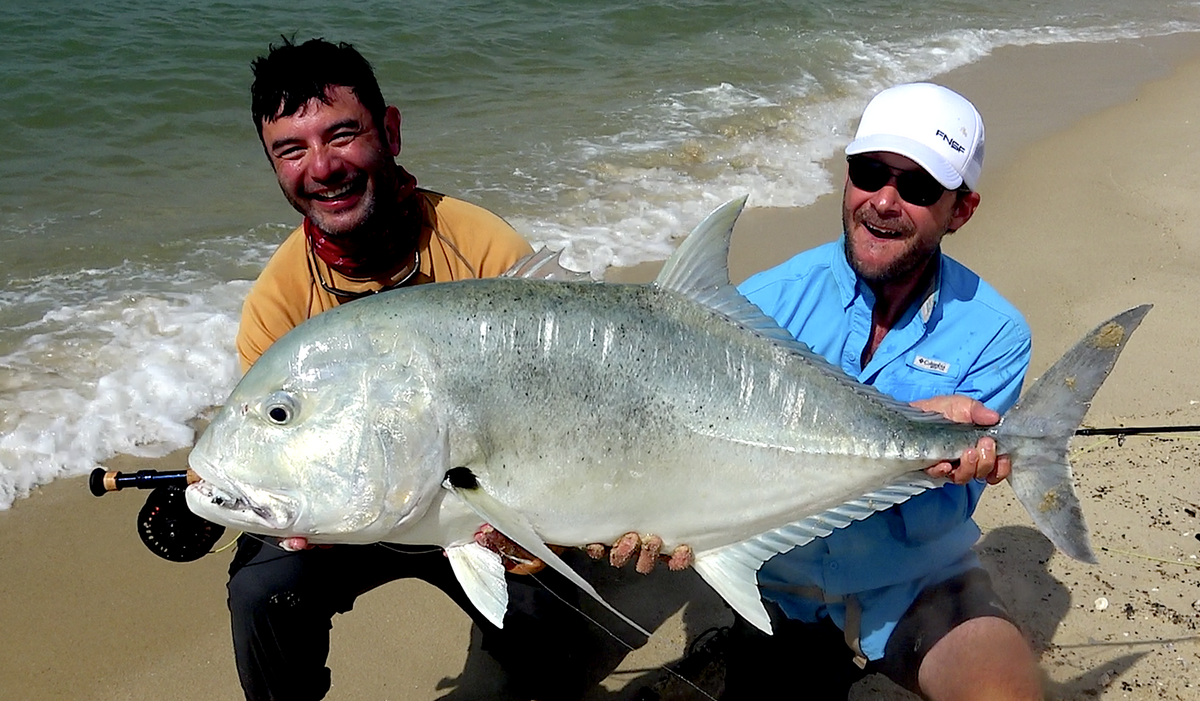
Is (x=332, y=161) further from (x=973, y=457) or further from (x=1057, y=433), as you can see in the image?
(x=1057, y=433)

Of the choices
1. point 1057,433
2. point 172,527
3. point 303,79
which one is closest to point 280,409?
point 172,527

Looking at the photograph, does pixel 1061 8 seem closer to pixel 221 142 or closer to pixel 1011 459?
pixel 221 142

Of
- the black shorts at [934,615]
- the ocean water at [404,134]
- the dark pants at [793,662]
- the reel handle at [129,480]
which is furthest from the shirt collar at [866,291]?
the ocean water at [404,134]

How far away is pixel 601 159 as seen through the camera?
325 inches

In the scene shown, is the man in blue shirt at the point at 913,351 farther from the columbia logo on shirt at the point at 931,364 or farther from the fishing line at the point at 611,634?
the fishing line at the point at 611,634

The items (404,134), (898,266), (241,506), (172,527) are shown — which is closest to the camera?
(241,506)

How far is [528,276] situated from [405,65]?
974 centimetres

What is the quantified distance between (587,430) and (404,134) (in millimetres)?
7400

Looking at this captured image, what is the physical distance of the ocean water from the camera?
5059 mm

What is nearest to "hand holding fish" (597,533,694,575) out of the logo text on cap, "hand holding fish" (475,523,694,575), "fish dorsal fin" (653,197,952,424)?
"hand holding fish" (475,523,694,575)

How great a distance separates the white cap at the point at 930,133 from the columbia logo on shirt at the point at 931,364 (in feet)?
1.67

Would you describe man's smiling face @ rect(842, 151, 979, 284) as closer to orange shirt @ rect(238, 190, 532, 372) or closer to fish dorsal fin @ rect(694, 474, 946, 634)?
fish dorsal fin @ rect(694, 474, 946, 634)

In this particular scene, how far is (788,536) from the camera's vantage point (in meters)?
2.42

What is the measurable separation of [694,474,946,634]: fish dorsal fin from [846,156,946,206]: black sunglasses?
83cm
